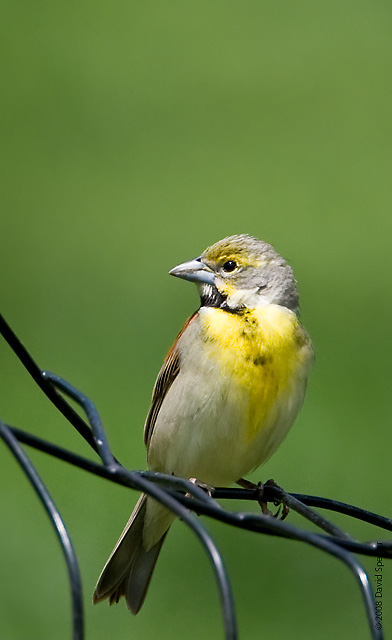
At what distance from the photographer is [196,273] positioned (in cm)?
429

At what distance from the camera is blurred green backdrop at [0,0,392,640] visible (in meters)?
5.36

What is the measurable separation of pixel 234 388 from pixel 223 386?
0.13ft

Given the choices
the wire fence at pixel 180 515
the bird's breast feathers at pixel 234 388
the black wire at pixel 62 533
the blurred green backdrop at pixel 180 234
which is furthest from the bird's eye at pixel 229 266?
the black wire at pixel 62 533

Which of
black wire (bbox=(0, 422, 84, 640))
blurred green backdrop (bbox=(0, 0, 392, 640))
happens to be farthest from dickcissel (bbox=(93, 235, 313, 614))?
black wire (bbox=(0, 422, 84, 640))

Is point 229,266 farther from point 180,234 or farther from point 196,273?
point 180,234

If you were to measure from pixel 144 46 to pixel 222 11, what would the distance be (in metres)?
0.94

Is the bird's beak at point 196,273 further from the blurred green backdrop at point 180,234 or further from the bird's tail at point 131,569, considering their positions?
the blurred green backdrop at point 180,234

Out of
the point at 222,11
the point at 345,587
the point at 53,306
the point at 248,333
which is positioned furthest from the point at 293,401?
the point at 222,11

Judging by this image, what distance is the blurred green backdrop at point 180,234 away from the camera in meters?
5.36

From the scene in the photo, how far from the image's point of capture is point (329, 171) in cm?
860

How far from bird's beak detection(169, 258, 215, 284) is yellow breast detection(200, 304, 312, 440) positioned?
213 mm

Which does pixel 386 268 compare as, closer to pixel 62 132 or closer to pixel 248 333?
pixel 62 132

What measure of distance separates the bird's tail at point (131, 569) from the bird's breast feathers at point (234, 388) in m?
0.33

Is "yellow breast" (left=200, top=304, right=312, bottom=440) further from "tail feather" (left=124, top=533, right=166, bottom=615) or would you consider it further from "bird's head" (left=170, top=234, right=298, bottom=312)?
"tail feather" (left=124, top=533, right=166, bottom=615)
